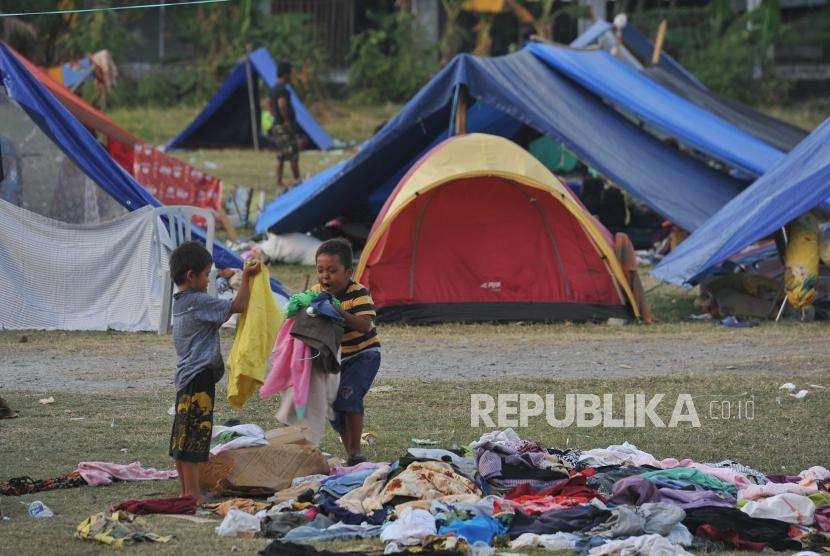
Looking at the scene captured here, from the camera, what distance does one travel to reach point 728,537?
5691mm

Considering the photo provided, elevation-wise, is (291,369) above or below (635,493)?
above

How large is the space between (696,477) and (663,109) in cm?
924

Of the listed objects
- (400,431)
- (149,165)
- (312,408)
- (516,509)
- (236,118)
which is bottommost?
(400,431)

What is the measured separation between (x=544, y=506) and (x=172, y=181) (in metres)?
11.3

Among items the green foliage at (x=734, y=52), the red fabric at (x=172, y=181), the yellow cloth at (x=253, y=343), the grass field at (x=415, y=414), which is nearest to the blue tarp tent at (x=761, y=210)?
the grass field at (x=415, y=414)

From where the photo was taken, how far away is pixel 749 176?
14.4 meters

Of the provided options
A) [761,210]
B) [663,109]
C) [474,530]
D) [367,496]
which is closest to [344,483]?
[367,496]

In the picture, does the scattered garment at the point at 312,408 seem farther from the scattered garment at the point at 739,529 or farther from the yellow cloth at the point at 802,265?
the yellow cloth at the point at 802,265

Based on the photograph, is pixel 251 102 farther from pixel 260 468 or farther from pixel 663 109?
pixel 260 468

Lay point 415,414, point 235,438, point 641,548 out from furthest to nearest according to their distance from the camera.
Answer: point 415,414, point 235,438, point 641,548

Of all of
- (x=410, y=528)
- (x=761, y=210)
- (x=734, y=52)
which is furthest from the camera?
(x=734, y=52)

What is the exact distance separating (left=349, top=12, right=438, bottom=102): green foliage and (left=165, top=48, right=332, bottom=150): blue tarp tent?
3955 mm

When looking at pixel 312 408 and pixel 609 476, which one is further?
pixel 312 408

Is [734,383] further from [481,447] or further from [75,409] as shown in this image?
[75,409]
